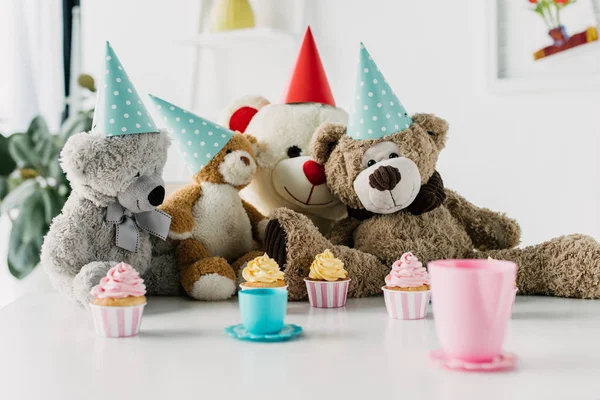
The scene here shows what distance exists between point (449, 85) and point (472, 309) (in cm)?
117

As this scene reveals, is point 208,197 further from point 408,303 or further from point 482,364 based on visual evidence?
point 482,364

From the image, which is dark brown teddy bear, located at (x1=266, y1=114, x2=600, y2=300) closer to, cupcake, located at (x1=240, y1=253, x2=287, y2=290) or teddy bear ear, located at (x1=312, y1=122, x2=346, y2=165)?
teddy bear ear, located at (x1=312, y1=122, x2=346, y2=165)

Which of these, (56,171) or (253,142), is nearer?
(253,142)

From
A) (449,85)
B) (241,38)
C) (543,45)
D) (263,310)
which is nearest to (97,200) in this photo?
(263,310)

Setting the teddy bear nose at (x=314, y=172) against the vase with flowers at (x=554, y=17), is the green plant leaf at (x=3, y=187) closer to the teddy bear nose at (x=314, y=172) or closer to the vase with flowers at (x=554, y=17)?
the teddy bear nose at (x=314, y=172)

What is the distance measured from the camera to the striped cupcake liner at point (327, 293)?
42.4 inches

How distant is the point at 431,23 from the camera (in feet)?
5.75

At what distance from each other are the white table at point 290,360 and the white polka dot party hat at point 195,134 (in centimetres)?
31

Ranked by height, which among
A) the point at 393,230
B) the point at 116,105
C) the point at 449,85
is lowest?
the point at 393,230

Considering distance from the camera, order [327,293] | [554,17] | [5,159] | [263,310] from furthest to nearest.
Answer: [554,17]
[5,159]
[327,293]
[263,310]

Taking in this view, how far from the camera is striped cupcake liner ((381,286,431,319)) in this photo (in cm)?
98

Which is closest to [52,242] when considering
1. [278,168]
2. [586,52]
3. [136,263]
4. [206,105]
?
[136,263]

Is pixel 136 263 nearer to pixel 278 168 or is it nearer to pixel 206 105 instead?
pixel 278 168

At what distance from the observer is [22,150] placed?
1.55 m
